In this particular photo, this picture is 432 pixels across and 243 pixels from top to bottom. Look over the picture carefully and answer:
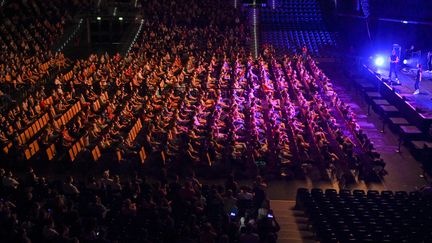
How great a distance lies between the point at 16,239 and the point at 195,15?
29061mm

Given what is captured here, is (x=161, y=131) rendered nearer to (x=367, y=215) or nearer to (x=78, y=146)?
(x=78, y=146)

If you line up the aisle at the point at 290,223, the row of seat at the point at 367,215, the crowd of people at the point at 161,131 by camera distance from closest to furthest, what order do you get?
the row of seat at the point at 367,215 < the crowd of people at the point at 161,131 < the aisle at the point at 290,223

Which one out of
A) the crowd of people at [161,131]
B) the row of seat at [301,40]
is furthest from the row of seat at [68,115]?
the row of seat at [301,40]

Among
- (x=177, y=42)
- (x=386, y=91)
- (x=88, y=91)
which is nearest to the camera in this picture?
(x=88, y=91)

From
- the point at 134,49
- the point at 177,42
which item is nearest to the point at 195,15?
the point at 177,42

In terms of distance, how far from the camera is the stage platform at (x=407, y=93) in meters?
21.2

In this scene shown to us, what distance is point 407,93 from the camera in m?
24.0

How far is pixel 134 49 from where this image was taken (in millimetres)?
32844

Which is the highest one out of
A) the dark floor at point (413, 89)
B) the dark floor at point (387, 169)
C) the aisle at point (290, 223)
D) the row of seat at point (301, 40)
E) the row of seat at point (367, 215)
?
the row of seat at point (301, 40)

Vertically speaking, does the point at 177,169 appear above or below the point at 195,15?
below

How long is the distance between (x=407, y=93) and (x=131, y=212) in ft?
52.1

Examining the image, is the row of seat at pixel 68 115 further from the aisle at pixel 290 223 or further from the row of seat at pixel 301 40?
the row of seat at pixel 301 40

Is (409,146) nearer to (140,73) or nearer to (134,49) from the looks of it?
(140,73)

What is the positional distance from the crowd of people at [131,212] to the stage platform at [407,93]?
9.69 metres
